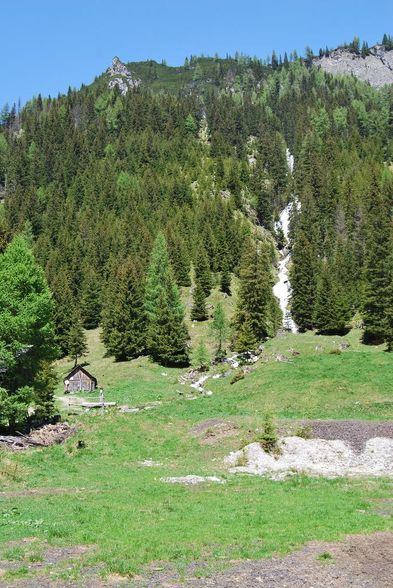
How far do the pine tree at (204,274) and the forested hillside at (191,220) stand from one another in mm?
343

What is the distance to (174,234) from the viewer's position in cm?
11950

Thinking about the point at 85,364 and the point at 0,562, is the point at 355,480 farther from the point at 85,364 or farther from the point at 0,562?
the point at 85,364

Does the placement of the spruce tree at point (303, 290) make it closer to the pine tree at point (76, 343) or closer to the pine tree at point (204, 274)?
the pine tree at point (204, 274)

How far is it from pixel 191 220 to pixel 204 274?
3222 cm

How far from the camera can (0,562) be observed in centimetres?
1506

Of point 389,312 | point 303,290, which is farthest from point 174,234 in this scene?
point 389,312

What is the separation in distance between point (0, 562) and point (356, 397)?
34.6m

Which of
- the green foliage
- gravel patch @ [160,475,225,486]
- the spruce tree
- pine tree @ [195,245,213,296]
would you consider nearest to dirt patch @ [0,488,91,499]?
gravel patch @ [160,475,225,486]

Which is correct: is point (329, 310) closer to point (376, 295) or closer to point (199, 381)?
point (376, 295)

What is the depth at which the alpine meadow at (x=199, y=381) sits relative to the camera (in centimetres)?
1670

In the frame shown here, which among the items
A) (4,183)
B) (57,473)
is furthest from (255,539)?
(4,183)

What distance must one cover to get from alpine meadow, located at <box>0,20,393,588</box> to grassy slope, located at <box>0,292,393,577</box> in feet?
0.47

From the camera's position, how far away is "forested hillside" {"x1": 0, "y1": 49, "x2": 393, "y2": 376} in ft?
273

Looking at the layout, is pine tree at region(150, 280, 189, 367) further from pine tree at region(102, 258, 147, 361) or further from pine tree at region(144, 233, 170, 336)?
pine tree at region(102, 258, 147, 361)
